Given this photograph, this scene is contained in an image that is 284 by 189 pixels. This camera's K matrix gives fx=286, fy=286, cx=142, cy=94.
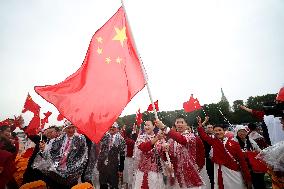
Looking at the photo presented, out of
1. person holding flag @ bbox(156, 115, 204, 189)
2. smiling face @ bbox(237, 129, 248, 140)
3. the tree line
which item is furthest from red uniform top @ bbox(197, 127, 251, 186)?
the tree line

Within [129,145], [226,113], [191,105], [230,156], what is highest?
[226,113]

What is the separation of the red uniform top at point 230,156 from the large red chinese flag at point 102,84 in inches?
120

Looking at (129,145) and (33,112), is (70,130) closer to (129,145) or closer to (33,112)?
(33,112)

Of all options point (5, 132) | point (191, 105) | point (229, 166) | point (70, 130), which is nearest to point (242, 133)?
point (229, 166)

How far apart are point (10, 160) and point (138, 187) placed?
305 centimetres

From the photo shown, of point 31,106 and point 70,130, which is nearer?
point 70,130

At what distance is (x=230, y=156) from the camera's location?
664 centimetres

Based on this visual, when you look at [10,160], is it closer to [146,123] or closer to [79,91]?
[79,91]

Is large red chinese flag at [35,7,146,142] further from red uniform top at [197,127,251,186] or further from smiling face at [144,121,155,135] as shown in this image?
red uniform top at [197,127,251,186]

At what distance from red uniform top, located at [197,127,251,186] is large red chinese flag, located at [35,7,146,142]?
10.0 feet

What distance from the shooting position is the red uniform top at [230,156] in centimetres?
653

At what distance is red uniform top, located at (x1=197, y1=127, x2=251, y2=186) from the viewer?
21.4ft

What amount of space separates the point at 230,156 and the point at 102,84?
367 cm

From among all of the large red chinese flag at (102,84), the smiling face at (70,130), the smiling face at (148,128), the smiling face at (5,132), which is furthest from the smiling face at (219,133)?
the smiling face at (5,132)
